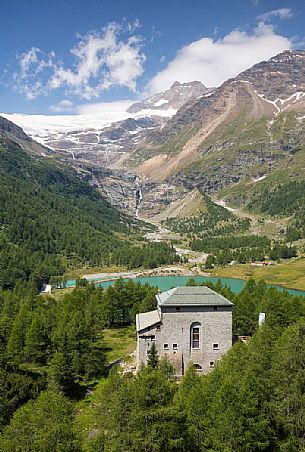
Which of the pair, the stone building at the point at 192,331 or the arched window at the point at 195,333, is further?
the arched window at the point at 195,333

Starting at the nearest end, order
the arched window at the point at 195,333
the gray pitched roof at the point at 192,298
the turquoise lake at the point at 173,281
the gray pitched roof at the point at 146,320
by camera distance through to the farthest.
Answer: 1. the gray pitched roof at the point at 192,298
2. the gray pitched roof at the point at 146,320
3. the arched window at the point at 195,333
4. the turquoise lake at the point at 173,281

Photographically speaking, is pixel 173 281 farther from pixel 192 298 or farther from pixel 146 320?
pixel 192 298

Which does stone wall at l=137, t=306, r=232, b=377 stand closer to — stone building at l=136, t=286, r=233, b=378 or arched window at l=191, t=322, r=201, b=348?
Result: stone building at l=136, t=286, r=233, b=378

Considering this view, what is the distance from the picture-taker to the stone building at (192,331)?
184ft

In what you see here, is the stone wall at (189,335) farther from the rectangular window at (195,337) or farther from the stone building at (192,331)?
the rectangular window at (195,337)

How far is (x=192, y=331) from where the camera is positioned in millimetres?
56656

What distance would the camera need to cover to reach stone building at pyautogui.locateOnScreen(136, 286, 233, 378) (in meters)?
56.2

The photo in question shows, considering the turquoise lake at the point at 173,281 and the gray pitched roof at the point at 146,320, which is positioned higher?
the gray pitched roof at the point at 146,320

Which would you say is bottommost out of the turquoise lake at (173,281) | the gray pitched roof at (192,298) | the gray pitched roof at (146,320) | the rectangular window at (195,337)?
the turquoise lake at (173,281)

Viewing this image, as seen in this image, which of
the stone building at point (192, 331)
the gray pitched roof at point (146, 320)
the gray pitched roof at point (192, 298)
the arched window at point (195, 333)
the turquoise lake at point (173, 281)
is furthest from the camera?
the turquoise lake at point (173, 281)

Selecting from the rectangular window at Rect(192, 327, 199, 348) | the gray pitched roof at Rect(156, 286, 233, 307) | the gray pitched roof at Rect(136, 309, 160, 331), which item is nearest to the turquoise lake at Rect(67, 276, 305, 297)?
the gray pitched roof at Rect(136, 309, 160, 331)

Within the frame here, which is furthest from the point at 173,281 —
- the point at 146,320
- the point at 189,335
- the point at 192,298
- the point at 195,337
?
the point at 189,335

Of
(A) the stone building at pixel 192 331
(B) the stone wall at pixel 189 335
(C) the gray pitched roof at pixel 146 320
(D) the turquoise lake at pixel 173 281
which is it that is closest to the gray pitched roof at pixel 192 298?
(A) the stone building at pixel 192 331

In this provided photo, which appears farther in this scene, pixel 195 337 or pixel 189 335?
pixel 195 337
